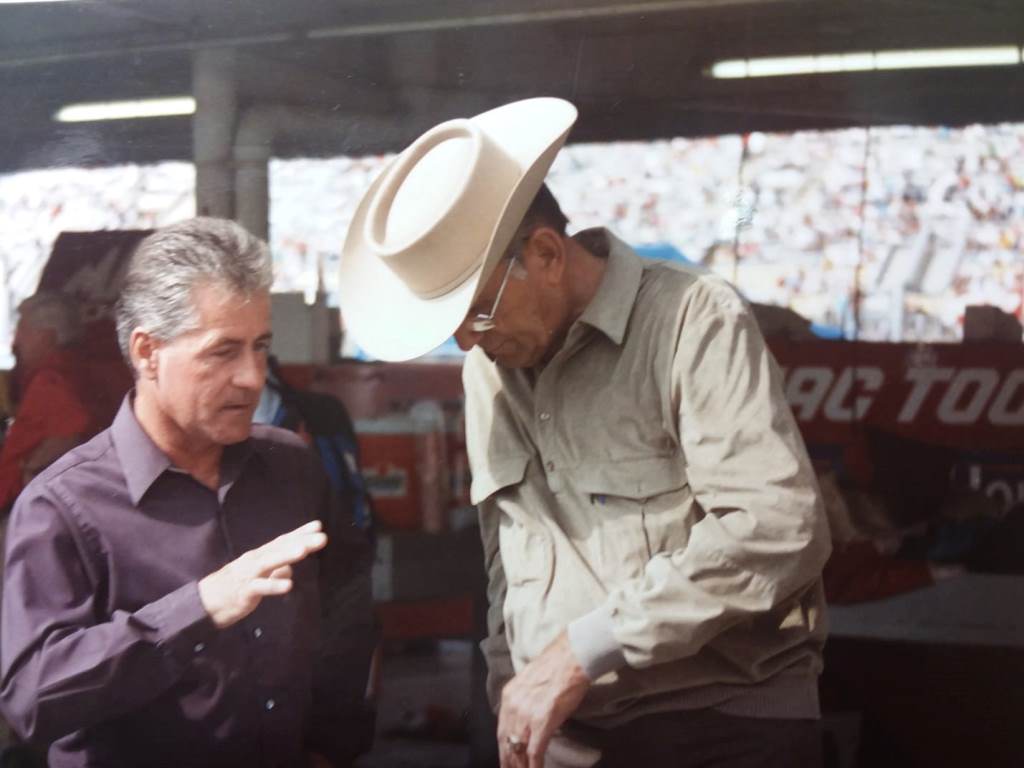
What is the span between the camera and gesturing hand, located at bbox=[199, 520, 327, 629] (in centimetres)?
186

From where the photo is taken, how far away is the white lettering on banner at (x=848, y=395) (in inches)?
86.7

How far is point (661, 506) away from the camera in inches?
70.3

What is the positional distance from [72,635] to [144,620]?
0.11 metres

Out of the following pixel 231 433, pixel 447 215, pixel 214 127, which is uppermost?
pixel 214 127

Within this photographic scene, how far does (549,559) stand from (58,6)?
4.53 ft

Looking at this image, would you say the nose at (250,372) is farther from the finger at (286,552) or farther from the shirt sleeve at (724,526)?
the shirt sleeve at (724,526)

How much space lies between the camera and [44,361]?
7.34 ft

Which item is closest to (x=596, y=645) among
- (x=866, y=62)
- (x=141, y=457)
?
(x=141, y=457)

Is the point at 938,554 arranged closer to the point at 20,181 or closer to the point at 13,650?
the point at 13,650

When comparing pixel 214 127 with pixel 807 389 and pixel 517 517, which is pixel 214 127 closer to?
pixel 517 517

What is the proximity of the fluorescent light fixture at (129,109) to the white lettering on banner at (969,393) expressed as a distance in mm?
1497

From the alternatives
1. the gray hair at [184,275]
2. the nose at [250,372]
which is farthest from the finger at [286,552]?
the gray hair at [184,275]

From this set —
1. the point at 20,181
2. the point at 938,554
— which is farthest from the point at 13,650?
the point at 938,554

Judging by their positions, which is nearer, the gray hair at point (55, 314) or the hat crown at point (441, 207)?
the hat crown at point (441, 207)
